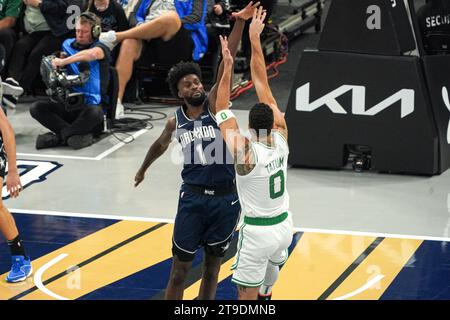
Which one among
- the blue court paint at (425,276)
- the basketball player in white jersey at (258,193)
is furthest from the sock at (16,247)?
the blue court paint at (425,276)

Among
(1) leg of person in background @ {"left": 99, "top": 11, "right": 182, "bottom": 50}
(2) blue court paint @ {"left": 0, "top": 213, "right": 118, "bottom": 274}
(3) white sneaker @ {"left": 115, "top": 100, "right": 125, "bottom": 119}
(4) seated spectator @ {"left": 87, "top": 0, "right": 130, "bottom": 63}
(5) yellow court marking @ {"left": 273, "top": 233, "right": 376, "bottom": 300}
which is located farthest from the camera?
(4) seated spectator @ {"left": 87, "top": 0, "right": 130, "bottom": 63}

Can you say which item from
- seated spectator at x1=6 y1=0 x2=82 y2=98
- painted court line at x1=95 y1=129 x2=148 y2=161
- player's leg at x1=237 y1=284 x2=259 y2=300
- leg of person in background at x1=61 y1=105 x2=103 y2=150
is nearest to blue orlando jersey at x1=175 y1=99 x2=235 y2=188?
player's leg at x1=237 y1=284 x2=259 y2=300

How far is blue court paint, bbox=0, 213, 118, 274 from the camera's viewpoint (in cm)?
932

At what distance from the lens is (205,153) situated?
7.51 m

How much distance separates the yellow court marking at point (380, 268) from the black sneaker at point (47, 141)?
4812mm

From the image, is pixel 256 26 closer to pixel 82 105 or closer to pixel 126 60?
pixel 82 105

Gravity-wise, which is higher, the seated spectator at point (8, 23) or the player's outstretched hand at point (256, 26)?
the player's outstretched hand at point (256, 26)

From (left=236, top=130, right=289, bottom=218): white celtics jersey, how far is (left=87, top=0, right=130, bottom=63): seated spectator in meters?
7.43

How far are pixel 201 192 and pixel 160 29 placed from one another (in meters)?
6.92

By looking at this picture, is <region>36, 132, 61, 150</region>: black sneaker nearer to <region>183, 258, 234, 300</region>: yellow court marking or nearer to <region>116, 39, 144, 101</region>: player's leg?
<region>116, 39, 144, 101</region>: player's leg

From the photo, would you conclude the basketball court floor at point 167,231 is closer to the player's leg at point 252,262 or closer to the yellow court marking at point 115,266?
the yellow court marking at point 115,266

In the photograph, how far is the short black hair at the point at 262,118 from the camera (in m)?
7.02

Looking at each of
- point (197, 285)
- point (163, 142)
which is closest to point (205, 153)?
point (163, 142)

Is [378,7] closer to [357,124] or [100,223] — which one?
[357,124]
